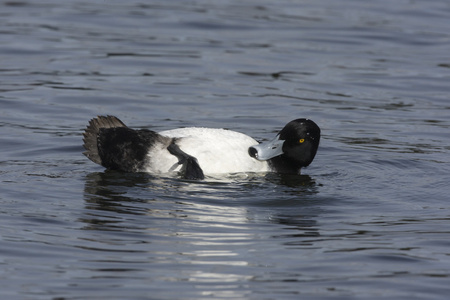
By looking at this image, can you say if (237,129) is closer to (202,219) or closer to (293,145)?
(293,145)

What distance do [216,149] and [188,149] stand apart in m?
0.27

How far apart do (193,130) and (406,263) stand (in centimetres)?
302

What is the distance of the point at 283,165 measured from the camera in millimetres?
9086

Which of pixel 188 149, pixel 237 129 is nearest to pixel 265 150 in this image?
pixel 188 149

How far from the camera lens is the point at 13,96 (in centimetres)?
1259

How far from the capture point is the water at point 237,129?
6.09 metres

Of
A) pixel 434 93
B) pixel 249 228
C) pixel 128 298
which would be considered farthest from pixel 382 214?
pixel 434 93

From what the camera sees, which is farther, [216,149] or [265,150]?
[265,150]

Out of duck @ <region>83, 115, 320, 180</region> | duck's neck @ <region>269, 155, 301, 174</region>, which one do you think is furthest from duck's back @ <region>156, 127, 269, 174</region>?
duck's neck @ <region>269, 155, 301, 174</region>

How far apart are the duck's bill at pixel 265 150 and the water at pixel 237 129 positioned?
0.73 ft

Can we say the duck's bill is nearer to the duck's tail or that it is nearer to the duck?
the duck

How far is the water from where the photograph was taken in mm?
6086

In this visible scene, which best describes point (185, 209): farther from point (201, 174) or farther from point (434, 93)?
point (434, 93)

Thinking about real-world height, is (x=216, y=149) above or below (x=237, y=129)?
above
